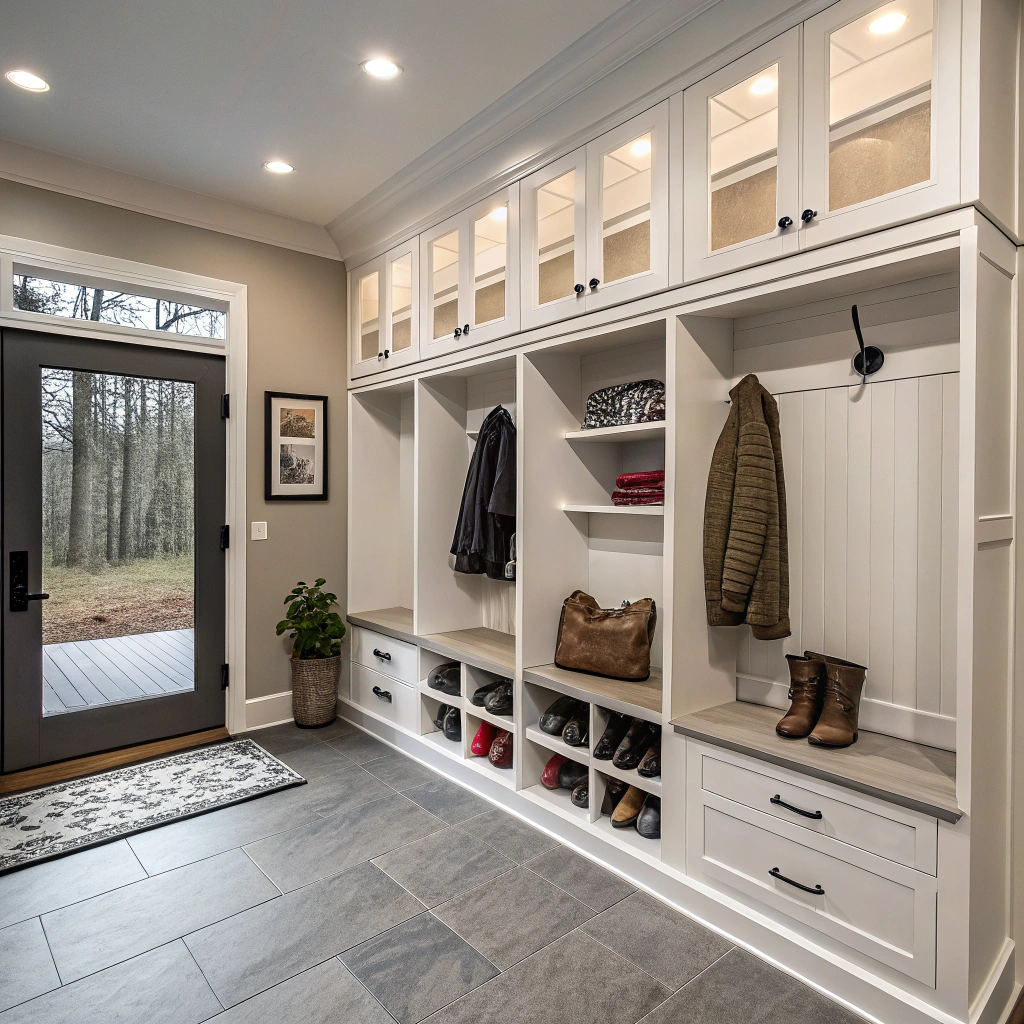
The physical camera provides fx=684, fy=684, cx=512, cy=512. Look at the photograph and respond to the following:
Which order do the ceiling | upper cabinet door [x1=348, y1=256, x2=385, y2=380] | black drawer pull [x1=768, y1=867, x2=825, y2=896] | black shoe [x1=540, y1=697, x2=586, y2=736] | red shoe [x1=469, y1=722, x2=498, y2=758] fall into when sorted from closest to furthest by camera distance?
black drawer pull [x1=768, y1=867, x2=825, y2=896]
the ceiling
black shoe [x1=540, y1=697, x2=586, y2=736]
red shoe [x1=469, y1=722, x2=498, y2=758]
upper cabinet door [x1=348, y1=256, x2=385, y2=380]

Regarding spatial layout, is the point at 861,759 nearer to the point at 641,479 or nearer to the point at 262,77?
the point at 641,479

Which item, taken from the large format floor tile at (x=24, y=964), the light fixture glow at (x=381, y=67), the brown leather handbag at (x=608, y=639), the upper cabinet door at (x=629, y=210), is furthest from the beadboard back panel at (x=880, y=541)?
the large format floor tile at (x=24, y=964)

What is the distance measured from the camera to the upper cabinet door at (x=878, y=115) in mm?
1578

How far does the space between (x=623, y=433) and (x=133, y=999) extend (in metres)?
2.24

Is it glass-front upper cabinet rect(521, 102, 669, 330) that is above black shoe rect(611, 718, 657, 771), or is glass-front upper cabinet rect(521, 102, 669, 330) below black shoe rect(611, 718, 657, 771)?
above

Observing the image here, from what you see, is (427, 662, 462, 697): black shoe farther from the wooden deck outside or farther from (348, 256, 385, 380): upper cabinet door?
(348, 256, 385, 380): upper cabinet door

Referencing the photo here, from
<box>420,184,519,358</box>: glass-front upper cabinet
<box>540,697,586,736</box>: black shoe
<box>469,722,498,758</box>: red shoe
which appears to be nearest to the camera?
<box>540,697,586,736</box>: black shoe

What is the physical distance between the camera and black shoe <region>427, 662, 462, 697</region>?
3270mm

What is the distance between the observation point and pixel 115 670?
341 centimetres

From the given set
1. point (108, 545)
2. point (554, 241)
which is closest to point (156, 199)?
point (108, 545)

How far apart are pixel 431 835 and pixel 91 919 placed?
3.66ft

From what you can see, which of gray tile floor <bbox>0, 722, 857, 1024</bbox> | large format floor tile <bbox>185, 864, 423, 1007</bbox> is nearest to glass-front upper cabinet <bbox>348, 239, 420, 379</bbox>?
gray tile floor <bbox>0, 722, 857, 1024</bbox>

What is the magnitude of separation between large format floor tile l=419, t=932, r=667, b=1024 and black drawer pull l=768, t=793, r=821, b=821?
0.52 metres

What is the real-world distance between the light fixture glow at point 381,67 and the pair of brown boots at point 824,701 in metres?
2.40
